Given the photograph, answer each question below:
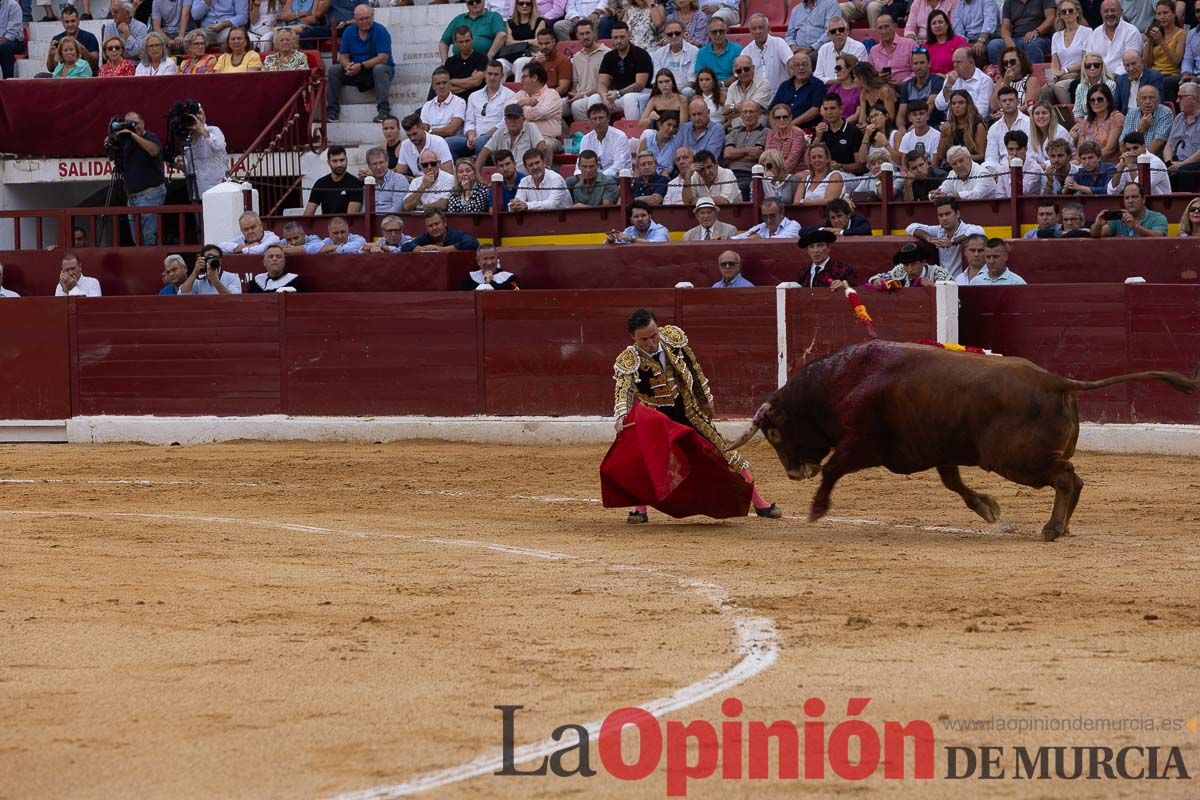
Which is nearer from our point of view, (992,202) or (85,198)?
(992,202)

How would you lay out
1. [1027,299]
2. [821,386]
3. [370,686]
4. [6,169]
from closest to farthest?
[370,686]
[821,386]
[1027,299]
[6,169]

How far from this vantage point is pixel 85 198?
18203 mm

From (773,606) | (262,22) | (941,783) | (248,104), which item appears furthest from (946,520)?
(262,22)

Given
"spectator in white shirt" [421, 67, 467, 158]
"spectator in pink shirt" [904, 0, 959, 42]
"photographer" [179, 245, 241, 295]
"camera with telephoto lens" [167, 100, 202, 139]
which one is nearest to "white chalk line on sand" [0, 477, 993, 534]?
"photographer" [179, 245, 241, 295]

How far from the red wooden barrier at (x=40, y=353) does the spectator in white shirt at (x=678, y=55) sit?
5472mm

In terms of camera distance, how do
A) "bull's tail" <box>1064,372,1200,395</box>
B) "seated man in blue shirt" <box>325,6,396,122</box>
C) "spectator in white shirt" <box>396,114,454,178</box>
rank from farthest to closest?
"seated man in blue shirt" <box>325,6,396,122</box>, "spectator in white shirt" <box>396,114,454,178</box>, "bull's tail" <box>1064,372,1200,395</box>

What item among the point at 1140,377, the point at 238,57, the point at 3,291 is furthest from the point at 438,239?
the point at 1140,377

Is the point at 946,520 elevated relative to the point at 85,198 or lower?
lower

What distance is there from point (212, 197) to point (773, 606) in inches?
375

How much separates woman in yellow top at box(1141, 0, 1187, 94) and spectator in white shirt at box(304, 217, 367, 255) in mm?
6219

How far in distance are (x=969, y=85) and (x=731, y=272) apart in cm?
253

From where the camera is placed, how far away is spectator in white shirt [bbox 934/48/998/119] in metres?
13.2

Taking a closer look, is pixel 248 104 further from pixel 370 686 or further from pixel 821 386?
pixel 370 686

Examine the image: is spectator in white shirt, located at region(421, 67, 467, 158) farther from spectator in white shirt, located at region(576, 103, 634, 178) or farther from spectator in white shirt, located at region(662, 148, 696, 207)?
spectator in white shirt, located at region(662, 148, 696, 207)
